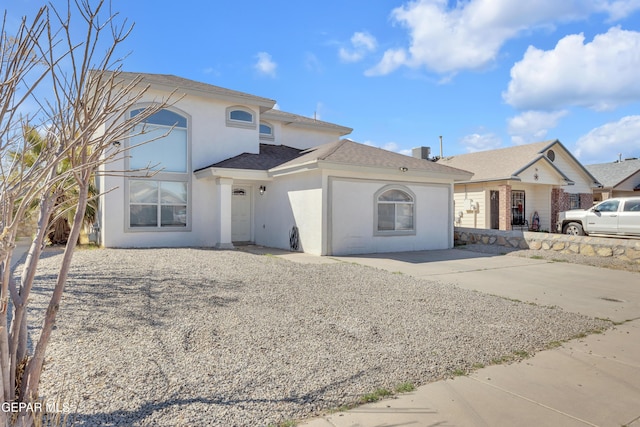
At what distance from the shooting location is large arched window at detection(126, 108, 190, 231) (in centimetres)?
1340

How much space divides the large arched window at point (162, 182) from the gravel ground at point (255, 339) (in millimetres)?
5237

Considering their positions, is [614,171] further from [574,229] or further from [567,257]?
[567,257]

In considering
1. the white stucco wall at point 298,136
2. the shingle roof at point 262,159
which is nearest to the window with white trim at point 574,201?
the white stucco wall at point 298,136

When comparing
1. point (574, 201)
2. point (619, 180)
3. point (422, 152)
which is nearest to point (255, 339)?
point (422, 152)

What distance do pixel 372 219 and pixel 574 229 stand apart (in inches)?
397

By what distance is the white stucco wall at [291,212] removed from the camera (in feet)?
41.5

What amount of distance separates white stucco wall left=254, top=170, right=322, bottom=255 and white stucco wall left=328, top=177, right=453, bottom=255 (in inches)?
18.9

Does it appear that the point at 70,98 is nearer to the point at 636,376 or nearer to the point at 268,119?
the point at 636,376

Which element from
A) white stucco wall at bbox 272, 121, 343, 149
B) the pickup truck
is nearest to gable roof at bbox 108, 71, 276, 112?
white stucco wall at bbox 272, 121, 343, 149

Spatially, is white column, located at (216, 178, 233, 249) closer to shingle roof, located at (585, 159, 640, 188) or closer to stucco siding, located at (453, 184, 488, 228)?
stucco siding, located at (453, 184, 488, 228)

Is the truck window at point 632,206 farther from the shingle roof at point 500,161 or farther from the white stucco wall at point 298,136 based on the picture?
the white stucco wall at point 298,136

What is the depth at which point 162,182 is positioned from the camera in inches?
→ 547

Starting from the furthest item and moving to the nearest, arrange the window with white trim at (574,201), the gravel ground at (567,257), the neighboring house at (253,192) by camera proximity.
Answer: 1. the window with white trim at (574,201)
2. the neighboring house at (253,192)
3. the gravel ground at (567,257)

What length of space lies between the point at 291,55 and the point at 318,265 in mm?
7033
